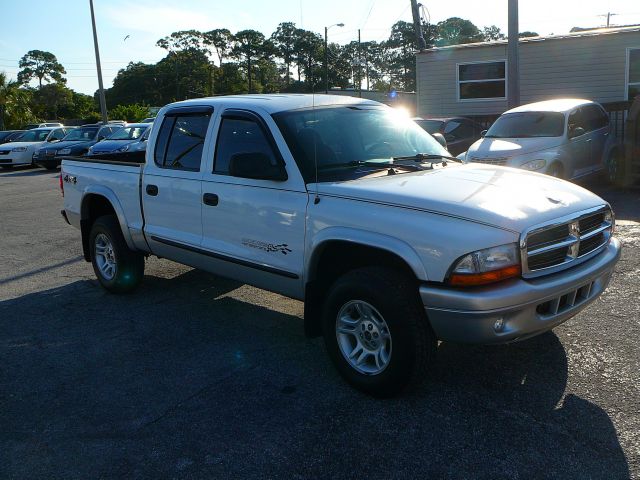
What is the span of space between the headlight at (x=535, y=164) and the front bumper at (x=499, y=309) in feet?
22.6

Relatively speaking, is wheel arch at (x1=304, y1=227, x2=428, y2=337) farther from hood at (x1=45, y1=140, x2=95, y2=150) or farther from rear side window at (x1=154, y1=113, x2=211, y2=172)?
hood at (x1=45, y1=140, x2=95, y2=150)

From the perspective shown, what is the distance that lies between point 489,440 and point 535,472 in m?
0.34

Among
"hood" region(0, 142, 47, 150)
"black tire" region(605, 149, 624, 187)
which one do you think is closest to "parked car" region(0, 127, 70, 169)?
"hood" region(0, 142, 47, 150)

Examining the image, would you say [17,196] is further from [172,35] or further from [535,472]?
[172,35]

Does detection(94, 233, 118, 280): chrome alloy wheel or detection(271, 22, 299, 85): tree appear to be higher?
detection(271, 22, 299, 85): tree

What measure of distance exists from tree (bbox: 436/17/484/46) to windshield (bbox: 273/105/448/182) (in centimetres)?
6314

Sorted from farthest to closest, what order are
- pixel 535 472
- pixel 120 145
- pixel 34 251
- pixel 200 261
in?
pixel 120 145 < pixel 34 251 < pixel 200 261 < pixel 535 472

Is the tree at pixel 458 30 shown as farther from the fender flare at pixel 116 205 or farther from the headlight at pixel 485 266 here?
the headlight at pixel 485 266

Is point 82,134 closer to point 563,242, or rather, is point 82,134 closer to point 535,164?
point 535,164

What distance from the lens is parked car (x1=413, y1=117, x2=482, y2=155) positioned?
1411 cm

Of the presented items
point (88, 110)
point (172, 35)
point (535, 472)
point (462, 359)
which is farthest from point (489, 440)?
point (88, 110)

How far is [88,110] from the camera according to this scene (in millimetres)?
86000

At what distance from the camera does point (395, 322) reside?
3605mm

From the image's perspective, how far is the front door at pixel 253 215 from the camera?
4273 millimetres
